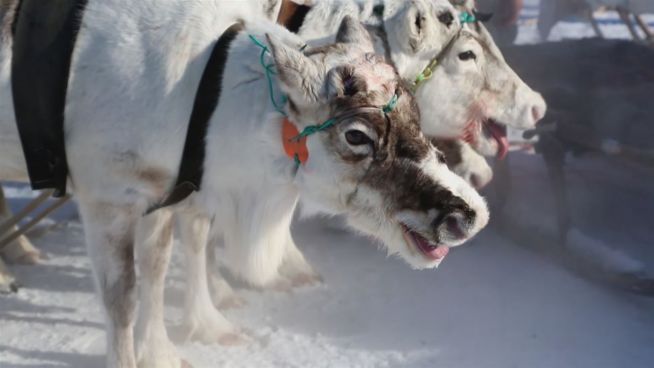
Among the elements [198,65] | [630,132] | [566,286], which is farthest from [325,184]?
[630,132]

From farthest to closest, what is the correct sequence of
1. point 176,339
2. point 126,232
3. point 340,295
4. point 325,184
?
point 340,295
point 176,339
point 126,232
point 325,184

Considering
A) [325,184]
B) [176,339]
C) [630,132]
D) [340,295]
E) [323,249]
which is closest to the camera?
[325,184]

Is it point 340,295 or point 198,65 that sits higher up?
point 198,65

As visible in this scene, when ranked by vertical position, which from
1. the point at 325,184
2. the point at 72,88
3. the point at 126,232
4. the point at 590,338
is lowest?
the point at 590,338

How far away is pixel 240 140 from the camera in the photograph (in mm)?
2541

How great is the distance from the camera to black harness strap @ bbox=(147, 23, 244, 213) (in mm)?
2537

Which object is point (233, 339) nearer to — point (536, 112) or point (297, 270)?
point (297, 270)

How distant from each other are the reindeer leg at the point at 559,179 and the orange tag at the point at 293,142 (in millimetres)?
2245

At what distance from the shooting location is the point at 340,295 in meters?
3.96

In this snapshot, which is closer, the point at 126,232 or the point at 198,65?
the point at 198,65

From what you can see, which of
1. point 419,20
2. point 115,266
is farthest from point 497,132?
point 115,266

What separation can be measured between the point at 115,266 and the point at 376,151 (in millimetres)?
1141

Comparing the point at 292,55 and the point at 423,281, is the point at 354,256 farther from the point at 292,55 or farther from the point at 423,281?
the point at 292,55

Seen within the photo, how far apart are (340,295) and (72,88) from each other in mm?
1871
